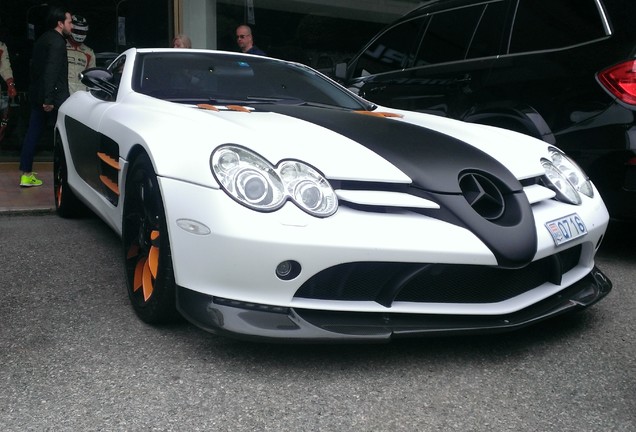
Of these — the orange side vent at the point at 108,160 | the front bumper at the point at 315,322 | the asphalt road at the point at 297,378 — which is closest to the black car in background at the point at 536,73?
the asphalt road at the point at 297,378

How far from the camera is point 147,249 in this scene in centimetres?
284

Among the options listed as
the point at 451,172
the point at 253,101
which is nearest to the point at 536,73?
the point at 253,101

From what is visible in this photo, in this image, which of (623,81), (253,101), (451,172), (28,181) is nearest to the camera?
(451,172)

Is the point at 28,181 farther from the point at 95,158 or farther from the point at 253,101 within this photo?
the point at 253,101

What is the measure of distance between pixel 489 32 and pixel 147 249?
2.96m

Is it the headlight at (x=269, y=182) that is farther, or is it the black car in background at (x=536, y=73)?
the black car in background at (x=536, y=73)

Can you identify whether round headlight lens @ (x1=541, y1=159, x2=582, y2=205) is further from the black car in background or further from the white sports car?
the black car in background

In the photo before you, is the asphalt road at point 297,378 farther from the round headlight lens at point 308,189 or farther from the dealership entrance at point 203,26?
the dealership entrance at point 203,26

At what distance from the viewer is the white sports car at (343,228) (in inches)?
92.3

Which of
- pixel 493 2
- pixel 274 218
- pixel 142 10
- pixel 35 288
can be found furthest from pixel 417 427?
pixel 142 10

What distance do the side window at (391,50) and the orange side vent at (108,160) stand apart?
2687mm

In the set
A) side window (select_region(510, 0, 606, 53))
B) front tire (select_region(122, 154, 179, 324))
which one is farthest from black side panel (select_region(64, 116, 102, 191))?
side window (select_region(510, 0, 606, 53))

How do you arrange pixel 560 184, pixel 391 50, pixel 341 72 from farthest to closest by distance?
pixel 391 50 → pixel 341 72 → pixel 560 184

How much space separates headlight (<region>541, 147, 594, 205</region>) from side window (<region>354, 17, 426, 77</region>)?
2483 millimetres
